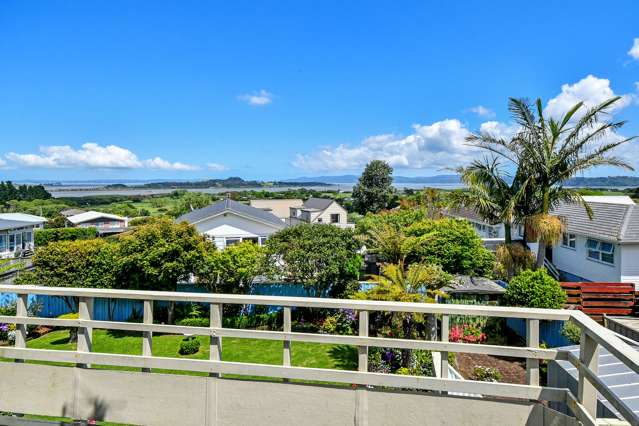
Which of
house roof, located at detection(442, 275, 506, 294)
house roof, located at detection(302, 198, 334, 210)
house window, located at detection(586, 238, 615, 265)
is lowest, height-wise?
house roof, located at detection(442, 275, 506, 294)

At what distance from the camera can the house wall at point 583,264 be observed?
56.5 feet

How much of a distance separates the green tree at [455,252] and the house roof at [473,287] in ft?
6.50

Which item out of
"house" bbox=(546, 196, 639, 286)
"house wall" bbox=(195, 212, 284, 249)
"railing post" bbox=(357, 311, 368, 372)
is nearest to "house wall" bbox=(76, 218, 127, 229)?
"house wall" bbox=(195, 212, 284, 249)

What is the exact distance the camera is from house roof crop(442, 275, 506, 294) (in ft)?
46.7

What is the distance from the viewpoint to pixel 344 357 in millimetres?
11469

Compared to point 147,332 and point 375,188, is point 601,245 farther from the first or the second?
point 375,188

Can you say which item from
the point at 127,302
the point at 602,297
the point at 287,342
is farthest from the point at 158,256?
the point at 602,297

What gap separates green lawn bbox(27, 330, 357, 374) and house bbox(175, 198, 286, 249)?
9417 millimetres

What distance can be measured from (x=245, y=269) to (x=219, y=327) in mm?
11698

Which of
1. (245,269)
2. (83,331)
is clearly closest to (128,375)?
(83,331)

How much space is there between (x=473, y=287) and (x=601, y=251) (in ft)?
26.2

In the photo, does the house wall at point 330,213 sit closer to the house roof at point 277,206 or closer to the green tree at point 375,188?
the house roof at point 277,206

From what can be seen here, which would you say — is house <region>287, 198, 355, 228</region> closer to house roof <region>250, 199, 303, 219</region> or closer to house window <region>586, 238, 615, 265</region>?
house roof <region>250, 199, 303, 219</region>

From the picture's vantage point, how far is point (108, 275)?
49.6 feet
